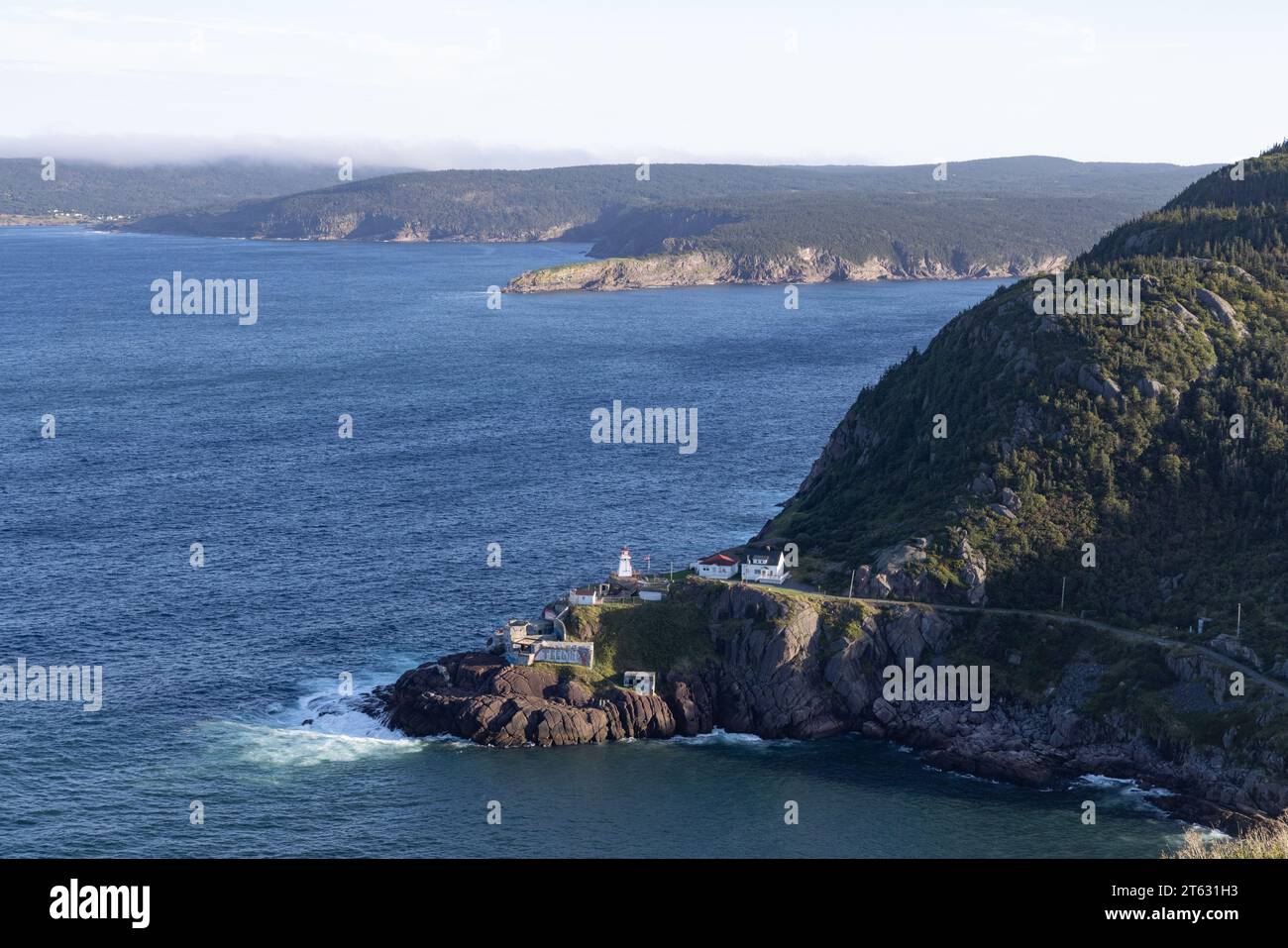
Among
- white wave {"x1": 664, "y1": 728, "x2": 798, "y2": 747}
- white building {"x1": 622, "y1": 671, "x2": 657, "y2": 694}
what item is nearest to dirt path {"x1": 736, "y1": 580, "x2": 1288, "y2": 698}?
white wave {"x1": 664, "y1": 728, "x2": 798, "y2": 747}

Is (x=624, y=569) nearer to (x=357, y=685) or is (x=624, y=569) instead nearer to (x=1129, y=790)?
(x=357, y=685)

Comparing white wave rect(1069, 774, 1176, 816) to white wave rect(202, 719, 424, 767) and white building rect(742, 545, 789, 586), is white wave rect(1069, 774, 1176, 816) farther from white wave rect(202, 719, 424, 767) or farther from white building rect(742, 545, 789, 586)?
white wave rect(202, 719, 424, 767)

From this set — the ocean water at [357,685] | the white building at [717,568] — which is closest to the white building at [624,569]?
the white building at [717,568]

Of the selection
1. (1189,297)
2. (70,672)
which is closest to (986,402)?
(1189,297)

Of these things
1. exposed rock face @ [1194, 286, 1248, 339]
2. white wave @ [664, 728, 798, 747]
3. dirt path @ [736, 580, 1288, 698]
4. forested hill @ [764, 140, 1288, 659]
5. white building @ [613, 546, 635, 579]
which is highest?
exposed rock face @ [1194, 286, 1248, 339]

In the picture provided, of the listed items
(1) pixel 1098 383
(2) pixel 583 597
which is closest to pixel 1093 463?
(1) pixel 1098 383

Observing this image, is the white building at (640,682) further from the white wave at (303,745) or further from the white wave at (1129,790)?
the white wave at (1129,790)
